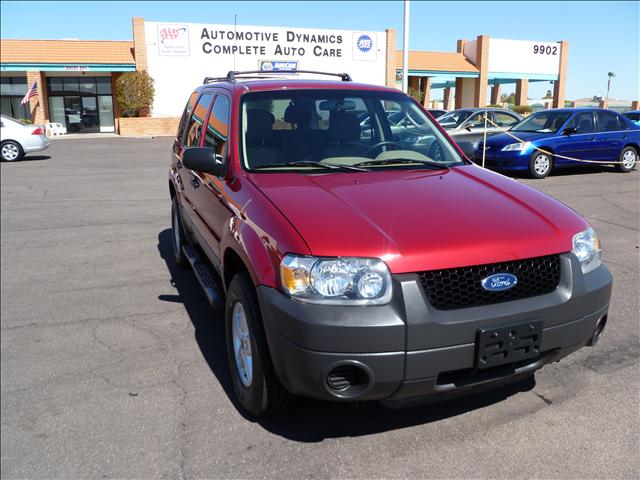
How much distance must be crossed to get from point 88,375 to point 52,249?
10.8 ft

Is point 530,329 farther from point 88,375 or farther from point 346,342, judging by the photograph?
point 88,375

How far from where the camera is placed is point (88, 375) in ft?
11.7

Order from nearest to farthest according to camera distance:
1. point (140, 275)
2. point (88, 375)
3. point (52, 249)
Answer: point (88, 375), point (140, 275), point (52, 249)

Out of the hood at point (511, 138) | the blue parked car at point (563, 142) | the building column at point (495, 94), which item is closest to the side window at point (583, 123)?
the blue parked car at point (563, 142)

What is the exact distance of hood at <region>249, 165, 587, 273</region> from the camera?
2.63m

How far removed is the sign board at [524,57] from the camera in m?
41.4

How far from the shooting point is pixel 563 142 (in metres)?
12.7

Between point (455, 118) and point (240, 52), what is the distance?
839 inches

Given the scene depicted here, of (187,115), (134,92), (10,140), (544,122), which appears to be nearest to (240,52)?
(134,92)

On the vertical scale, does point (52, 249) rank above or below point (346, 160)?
below

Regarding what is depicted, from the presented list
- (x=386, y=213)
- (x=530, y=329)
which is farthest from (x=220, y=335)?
(x=530, y=329)

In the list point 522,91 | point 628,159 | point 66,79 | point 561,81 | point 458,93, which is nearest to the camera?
point 628,159

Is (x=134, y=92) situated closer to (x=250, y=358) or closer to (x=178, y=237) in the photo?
(x=178, y=237)

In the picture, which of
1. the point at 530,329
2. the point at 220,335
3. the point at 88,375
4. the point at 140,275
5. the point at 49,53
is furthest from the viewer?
the point at 49,53
